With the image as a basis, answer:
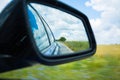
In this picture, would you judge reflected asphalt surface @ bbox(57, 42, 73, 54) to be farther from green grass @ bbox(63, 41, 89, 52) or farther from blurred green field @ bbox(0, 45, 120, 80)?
blurred green field @ bbox(0, 45, 120, 80)

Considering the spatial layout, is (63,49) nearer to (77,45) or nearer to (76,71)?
(77,45)

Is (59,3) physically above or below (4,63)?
above

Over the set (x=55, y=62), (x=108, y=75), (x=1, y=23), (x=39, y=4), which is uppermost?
(x=39, y=4)

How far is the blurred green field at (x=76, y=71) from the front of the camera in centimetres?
549

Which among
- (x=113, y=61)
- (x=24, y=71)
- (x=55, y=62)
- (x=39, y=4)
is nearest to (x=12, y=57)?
(x=55, y=62)

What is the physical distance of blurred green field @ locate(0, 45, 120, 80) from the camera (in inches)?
216

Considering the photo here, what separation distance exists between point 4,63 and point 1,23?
25cm

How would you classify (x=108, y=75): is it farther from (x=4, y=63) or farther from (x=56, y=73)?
(x=4, y=63)

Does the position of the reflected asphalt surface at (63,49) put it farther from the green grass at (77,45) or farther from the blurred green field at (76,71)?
the blurred green field at (76,71)

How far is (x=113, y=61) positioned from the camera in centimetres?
859

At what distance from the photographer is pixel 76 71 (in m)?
6.85

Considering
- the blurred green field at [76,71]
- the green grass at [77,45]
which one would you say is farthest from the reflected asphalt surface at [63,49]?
the blurred green field at [76,71]

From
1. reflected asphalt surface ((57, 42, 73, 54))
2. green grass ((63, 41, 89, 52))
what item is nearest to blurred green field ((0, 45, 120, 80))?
green grass ((63, 41, 89, 52))

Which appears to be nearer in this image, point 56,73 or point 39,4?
point 39,4
